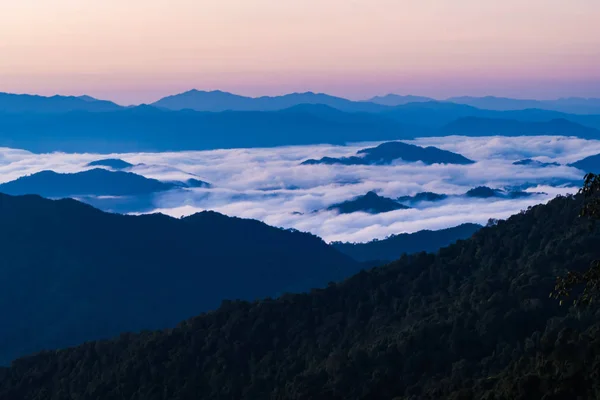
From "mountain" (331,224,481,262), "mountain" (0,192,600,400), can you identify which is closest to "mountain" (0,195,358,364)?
"mountain" (331,224,481,262)

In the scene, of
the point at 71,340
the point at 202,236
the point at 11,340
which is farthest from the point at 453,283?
the point at 202,236

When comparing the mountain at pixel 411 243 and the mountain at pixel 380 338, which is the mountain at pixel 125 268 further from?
the mountain at pixel 380 338

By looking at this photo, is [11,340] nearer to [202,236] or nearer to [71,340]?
[71,340]

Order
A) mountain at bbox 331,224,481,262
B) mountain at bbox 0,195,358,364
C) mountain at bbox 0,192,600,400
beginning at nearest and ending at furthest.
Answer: mountain at bbox 0,192,600,400 → mountain at bbox 0,195,358,364 → mountain at bbox 331,224,481,262

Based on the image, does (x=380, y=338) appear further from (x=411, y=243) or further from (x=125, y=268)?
(x=411, y=243)

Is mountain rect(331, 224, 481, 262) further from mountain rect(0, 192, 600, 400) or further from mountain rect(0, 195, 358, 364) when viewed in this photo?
mountain rect(0, 192, 600, 400)
